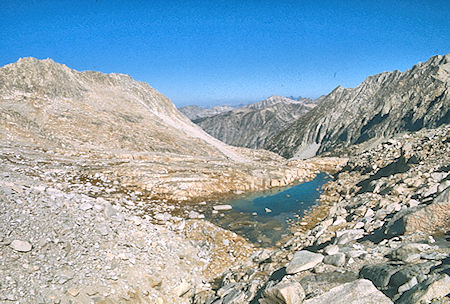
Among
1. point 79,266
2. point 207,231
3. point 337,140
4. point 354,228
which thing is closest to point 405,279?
point 354,228

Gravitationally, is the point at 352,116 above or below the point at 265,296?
above

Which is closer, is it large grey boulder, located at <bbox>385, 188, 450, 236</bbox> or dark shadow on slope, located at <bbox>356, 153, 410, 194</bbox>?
large grey boulder, located at <bbox>385, 188, 450, 236</bbox>

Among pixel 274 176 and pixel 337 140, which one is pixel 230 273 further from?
pixel 337 140

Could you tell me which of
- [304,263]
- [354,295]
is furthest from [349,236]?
[354,295]

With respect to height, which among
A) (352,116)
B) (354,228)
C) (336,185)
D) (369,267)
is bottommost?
(336,185)

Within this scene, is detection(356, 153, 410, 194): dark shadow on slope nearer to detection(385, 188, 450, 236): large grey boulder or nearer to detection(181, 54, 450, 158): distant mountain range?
detection(385, 188, 450, 236): large grey boulder

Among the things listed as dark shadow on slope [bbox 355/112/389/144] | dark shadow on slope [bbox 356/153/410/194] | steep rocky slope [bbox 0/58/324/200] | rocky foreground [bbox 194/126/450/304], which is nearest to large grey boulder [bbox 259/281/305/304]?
rocky foreground [bbox 194/126/450/304]

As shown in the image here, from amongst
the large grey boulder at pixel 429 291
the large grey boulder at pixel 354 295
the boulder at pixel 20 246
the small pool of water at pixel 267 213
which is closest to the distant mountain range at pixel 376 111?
the small pool of water at pixel 267 213
